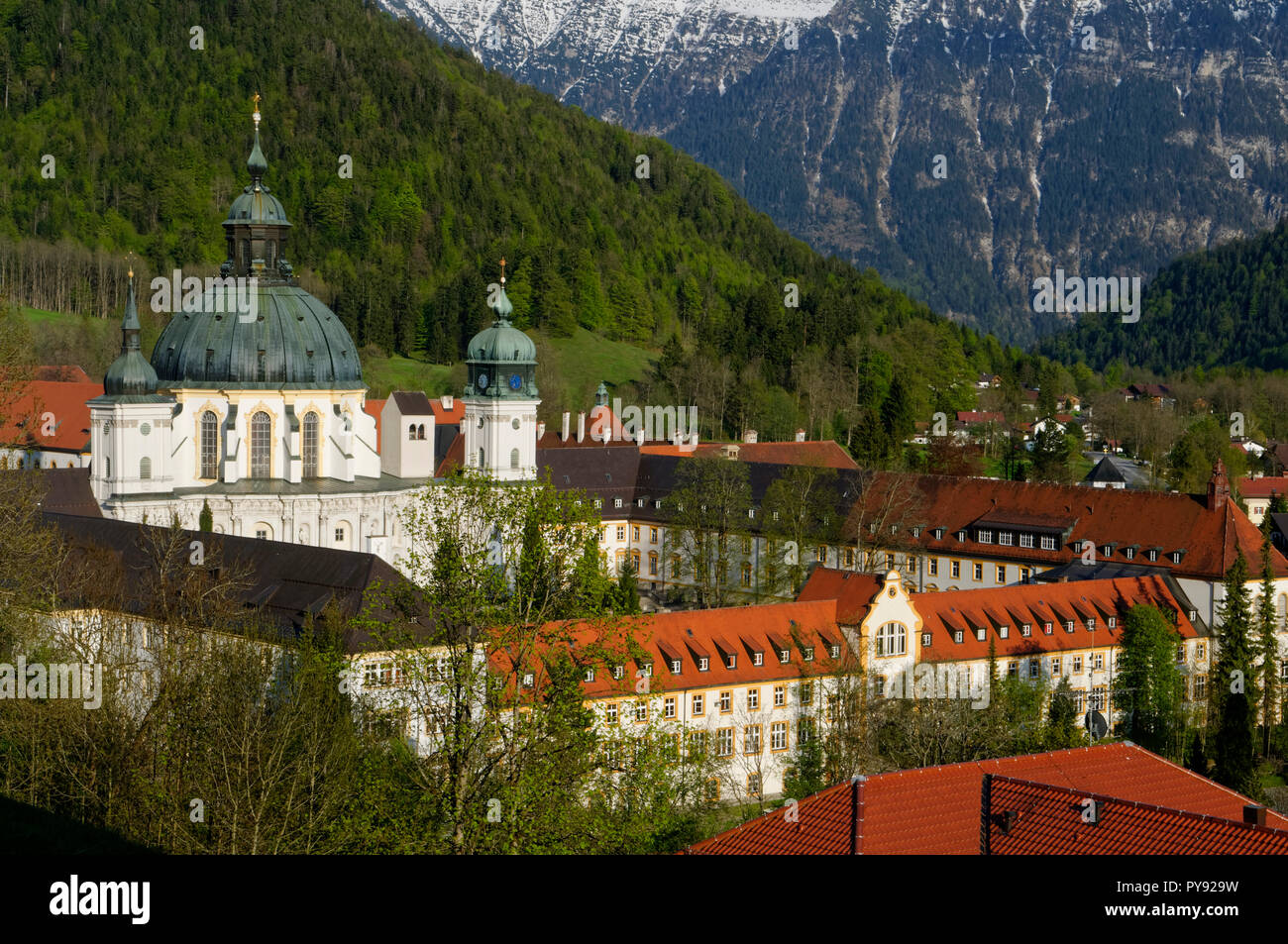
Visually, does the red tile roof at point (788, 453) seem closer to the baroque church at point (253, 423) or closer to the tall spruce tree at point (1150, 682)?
the baroque church at point (253, 423)

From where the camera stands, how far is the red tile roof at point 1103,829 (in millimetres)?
23891

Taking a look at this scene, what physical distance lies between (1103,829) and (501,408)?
2270 inches

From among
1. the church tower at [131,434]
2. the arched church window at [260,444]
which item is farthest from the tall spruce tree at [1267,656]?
the church tower at [131,434]

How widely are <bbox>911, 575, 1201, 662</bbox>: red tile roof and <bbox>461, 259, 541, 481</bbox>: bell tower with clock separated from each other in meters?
26.7

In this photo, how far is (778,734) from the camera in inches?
2076

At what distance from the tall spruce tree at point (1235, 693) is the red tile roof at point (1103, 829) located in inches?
1008

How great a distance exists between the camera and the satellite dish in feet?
188

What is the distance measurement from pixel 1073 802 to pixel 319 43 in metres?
162

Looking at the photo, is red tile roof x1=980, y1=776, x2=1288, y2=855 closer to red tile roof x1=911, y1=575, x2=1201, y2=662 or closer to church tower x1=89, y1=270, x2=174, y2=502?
red tile roof x1=911, y1=575, x2=1201, y2=662

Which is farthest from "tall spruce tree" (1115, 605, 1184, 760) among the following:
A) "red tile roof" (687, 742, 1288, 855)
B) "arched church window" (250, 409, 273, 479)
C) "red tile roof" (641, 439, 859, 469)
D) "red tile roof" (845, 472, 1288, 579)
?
"red tile roof" (641, 439, 859, 469)

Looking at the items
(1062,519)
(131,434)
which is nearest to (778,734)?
(1062,519)

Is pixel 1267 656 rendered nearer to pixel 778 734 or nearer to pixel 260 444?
pixel 778 734

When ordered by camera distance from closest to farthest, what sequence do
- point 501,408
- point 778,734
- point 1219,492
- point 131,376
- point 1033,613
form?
point 778,734 → point 1033,613 → point 1219,492 → point 131,376 → point 501,408
